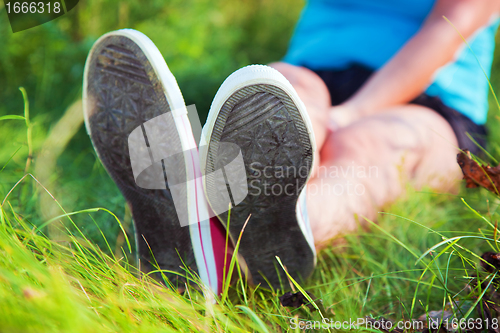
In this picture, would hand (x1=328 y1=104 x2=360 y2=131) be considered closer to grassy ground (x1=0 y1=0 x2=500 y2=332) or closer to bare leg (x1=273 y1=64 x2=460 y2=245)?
bare leg (x1=273 y1=64 x2=460 y2=245)

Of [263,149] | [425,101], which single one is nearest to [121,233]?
[263,149]

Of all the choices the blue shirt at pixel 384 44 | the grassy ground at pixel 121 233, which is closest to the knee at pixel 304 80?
the blue shirt at pixel 384 44

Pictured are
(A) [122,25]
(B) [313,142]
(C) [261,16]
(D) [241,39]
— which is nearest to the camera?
(B) [313,142]

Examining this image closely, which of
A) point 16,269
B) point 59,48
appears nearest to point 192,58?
point 59,48

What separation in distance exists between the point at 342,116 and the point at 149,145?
2.03 feet

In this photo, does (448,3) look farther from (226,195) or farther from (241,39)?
(241,39)

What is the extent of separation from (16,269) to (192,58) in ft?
5.48

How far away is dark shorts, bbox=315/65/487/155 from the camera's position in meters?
1.08

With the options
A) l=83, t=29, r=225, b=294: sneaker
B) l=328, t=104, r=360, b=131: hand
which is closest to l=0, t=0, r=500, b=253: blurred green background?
l=83, t=29, r=225, b=294: sneaker

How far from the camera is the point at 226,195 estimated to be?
2.23 feet

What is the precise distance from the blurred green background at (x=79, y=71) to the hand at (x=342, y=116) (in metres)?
0.57

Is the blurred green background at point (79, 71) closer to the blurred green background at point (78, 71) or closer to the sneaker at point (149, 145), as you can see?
the blurred green background at point (78, 71)

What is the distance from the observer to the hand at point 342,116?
1.05 m

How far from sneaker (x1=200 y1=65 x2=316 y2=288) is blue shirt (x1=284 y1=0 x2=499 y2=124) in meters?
0.77
